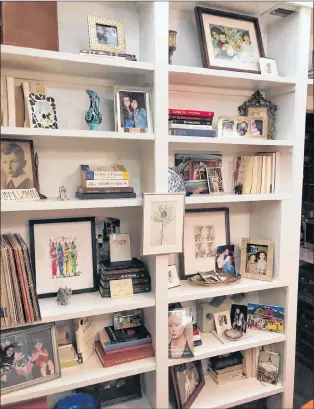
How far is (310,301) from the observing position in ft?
8.77

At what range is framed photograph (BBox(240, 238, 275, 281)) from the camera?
77.5 inches

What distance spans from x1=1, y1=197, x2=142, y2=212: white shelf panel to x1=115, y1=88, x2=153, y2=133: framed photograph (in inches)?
12.9

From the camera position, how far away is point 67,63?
4.95 feet

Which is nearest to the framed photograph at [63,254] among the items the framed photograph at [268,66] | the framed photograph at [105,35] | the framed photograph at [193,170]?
the framed photograph at [193,170]

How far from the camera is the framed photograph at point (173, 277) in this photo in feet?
6.02

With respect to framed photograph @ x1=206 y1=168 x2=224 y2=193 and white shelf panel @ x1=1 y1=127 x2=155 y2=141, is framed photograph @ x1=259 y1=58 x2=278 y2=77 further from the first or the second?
white shelf panel @ x1=1 y1=127 x2=155 y2=141

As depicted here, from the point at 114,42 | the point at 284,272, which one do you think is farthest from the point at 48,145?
the point at 284,272

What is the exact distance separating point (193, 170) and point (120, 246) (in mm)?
557

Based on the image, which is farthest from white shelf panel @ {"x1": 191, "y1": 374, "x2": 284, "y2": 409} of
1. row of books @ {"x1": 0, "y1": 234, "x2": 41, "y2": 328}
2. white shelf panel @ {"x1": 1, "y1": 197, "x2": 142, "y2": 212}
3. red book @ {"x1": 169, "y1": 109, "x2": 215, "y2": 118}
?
red book @ {"x1": 169, "y1": 109, "x2": 215, "y2": 118}

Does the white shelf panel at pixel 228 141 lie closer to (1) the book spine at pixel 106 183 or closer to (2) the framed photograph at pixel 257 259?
(1) the book spine at pixel 106 183

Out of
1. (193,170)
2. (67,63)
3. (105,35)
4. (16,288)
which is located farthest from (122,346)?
(105,35)

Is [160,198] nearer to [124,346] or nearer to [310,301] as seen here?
[124,346]

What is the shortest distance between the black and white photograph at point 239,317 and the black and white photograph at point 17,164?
1.30m

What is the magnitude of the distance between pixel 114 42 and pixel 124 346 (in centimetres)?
144
